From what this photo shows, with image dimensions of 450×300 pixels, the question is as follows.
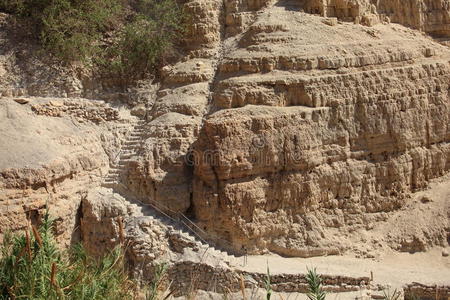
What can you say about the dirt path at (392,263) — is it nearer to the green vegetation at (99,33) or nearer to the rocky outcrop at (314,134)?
the rocky outcrop at (314,134)

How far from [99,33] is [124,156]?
236 inches

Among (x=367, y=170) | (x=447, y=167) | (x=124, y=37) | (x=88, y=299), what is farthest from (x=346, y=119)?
(x=88, y=299)

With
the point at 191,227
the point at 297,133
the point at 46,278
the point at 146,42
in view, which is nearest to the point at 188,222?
the point at 191,227

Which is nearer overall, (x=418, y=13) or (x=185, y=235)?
(x=185, y=235)

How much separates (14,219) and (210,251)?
560 cm

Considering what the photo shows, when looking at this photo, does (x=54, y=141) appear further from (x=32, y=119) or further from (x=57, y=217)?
(x=57, y=217)

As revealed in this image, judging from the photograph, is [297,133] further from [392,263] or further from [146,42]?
[146,42]

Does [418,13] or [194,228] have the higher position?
[418,13]

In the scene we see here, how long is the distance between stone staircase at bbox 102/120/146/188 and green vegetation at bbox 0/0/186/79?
2.94m

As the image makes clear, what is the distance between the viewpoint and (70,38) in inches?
812

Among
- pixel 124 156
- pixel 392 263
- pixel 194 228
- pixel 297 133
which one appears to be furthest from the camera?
pixel 124 156

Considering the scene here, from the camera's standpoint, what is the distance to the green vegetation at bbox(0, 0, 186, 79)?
20688 mm

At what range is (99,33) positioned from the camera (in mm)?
22141

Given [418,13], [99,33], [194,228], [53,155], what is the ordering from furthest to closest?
[99,33], [418,13], [194,228], [53,155]
